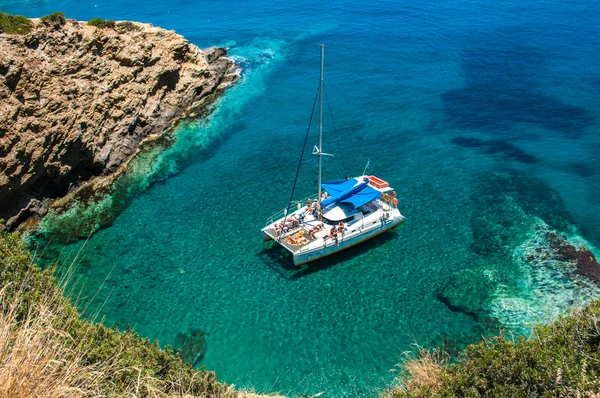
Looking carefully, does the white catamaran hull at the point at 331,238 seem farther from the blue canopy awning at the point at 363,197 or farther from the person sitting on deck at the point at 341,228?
the blue canopy awning at the point at 363,197

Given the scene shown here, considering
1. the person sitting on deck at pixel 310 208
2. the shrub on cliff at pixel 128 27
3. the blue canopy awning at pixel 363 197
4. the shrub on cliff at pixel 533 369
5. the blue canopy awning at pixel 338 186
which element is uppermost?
the shrub on cliff at pixel 128 27

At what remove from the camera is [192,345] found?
25.2m

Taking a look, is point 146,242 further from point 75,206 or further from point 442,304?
point 442,304

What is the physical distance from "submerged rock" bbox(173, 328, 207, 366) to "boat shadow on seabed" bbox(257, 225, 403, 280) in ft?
21.9

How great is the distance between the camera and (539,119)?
1870 inches

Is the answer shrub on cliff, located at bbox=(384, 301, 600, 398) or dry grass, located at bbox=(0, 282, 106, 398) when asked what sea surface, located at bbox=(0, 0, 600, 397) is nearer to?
shrub on cliff, located at bbox=(384, 301, 600, 398)

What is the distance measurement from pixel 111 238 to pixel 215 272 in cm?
895

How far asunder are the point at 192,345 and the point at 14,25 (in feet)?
96.3

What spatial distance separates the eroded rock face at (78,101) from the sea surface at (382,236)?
3.27 metres

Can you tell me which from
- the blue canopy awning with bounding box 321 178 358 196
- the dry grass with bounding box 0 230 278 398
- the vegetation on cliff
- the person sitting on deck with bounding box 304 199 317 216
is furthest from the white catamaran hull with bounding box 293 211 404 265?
the vegetation on cliff

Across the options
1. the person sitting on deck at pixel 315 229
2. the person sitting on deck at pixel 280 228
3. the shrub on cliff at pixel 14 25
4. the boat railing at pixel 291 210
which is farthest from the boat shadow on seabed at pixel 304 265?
the shrub on cliff at pixel 14 25

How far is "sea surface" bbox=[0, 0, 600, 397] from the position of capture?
1009 inches

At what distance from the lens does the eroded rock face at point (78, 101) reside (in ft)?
109

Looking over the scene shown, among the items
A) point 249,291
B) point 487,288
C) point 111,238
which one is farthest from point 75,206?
point 487,288
